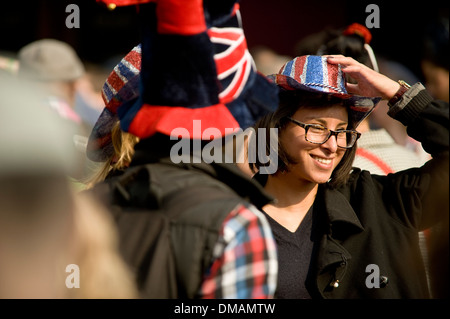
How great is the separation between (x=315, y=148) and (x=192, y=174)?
3.52ft

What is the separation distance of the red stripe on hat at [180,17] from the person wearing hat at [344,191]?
94 centimetres

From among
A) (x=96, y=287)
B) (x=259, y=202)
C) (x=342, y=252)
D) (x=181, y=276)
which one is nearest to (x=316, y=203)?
(x=342, y=252)

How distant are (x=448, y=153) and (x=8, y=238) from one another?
1.76 metres

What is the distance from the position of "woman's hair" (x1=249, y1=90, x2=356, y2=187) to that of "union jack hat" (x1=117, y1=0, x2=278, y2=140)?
0.88 meters

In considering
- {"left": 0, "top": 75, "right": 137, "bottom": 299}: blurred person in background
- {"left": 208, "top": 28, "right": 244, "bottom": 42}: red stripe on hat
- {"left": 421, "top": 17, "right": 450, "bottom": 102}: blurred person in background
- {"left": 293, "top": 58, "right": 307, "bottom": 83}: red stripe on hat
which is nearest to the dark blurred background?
{"left": 421, "top": 17, "right": 450, "bottom": 102}: blurred person in background

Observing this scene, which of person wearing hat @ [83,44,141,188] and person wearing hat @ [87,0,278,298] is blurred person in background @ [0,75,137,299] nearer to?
person wearing hat @ [87,0,278,298]

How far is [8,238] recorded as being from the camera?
1285 mm

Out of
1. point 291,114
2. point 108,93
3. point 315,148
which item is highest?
point 108,93

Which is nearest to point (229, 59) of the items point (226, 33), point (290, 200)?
point (226, 33)

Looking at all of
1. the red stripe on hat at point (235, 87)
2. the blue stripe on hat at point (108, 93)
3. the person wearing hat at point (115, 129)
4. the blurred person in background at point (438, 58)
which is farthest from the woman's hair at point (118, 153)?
the blurred person in background at point (438, 58)

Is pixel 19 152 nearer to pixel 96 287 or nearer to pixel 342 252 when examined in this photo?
pixel 96 287

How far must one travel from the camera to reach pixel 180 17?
5.95 ft

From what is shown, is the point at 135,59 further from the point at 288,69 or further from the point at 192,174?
the point at 192,174

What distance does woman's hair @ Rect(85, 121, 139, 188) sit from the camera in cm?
252
